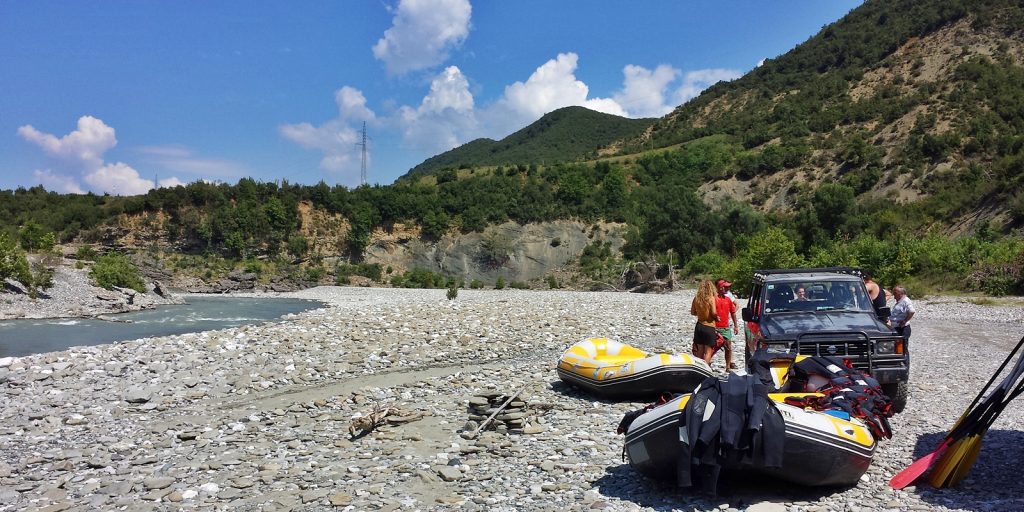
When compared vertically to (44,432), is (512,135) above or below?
above

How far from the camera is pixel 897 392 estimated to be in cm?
812

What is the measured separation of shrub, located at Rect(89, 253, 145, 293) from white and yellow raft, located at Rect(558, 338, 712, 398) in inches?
1170

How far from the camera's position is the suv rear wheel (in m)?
8.05

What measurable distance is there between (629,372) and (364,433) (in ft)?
13.5

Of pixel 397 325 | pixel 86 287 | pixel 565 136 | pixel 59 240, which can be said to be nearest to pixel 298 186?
pixel 59 240

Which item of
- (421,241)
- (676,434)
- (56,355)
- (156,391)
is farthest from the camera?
(421,241)

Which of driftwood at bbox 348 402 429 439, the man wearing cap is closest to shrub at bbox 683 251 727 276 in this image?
the man wearing cap

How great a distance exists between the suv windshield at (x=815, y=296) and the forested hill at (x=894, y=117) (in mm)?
31187

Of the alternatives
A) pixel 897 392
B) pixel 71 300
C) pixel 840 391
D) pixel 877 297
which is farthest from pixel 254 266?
pixel 840 391

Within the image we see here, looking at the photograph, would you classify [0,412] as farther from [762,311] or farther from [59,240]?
[59,240]

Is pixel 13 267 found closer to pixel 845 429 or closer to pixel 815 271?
pixel 815 271

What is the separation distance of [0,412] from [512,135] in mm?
159631

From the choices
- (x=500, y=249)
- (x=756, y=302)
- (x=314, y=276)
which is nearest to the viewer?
(x=756, y=302)

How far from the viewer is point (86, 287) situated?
30219mm
